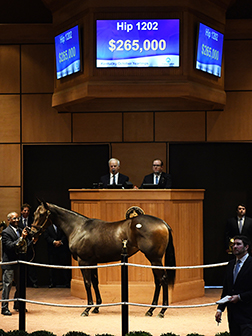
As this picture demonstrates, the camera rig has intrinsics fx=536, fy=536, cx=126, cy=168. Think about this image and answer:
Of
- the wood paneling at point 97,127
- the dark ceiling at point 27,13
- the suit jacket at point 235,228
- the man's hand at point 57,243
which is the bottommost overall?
the man's hand at point 57,243

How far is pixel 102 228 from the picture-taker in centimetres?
782

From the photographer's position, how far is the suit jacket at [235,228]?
9.84m

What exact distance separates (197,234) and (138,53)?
3.20 metres

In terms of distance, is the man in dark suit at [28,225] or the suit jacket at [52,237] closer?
the man in dark suit at [28,225]

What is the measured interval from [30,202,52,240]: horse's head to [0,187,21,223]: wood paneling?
117 inches

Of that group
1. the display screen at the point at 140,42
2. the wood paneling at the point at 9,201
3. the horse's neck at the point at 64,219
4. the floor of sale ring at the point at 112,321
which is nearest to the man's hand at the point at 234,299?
the floor of sale ring at the point at 112,321

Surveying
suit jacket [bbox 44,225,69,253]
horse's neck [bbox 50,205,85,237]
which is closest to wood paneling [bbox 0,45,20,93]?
suit jacket [bbox 44,225,69,253]

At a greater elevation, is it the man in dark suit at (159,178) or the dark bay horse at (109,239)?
the man in dark suit at (159,178)

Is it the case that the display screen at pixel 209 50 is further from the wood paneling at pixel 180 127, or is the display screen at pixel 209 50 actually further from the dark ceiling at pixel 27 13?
the dark ceiling at pixel 27 13

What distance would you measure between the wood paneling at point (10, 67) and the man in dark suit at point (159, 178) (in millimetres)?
3551

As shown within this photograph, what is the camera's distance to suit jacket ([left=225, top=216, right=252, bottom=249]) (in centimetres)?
984

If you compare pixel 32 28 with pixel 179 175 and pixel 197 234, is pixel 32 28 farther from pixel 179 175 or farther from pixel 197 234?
pixel 197 234

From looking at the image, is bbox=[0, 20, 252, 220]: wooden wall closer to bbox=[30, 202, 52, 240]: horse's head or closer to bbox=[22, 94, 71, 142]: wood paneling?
bbox=[22, 94, 71, 142]: wood paneling

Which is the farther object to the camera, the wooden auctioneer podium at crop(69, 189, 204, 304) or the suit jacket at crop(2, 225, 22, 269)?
the wooden auctioneer podium at crop(69, 189, 204, 304)
